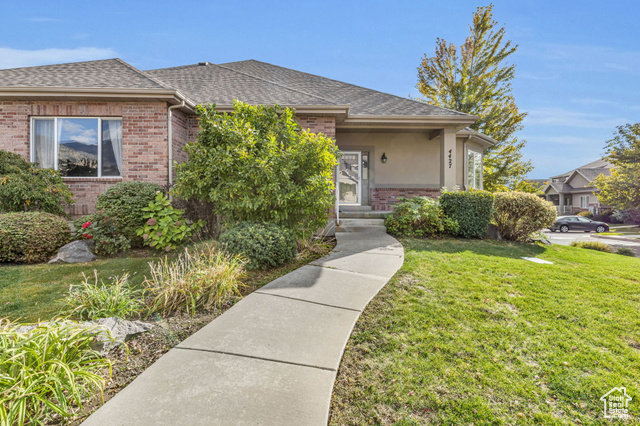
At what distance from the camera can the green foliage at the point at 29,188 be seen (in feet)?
21.3

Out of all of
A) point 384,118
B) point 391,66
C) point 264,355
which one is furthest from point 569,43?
point 264,355

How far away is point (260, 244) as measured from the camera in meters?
5.05

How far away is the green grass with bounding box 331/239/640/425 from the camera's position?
2.18m

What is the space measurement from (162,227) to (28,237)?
225 cm

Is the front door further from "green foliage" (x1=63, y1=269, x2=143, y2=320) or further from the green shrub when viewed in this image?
"green foliage" (x1=63, y1=269, x2=143, y2=320)

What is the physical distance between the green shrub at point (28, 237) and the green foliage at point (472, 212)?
888 cm

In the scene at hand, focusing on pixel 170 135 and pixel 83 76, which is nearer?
pixel 170 135

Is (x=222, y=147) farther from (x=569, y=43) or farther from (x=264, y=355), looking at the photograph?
(x=569, y=43)

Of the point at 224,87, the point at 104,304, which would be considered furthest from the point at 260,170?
the point at 224,87

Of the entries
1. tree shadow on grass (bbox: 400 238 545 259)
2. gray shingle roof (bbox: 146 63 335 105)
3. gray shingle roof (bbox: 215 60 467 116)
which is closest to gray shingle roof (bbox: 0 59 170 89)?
gray shingle roof (bbox: 146 63 335 105)

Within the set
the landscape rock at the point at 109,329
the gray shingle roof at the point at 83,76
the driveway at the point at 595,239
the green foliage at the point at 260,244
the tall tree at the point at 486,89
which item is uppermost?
the tall tree at the point at 486,89

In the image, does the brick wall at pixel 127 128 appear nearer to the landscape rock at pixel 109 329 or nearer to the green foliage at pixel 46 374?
the landscape rock at pixel 109 329

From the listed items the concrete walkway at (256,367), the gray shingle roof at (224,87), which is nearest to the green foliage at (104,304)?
the concrete walkway at (256,367)

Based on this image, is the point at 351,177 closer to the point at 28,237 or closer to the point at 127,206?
the point at 127,206
